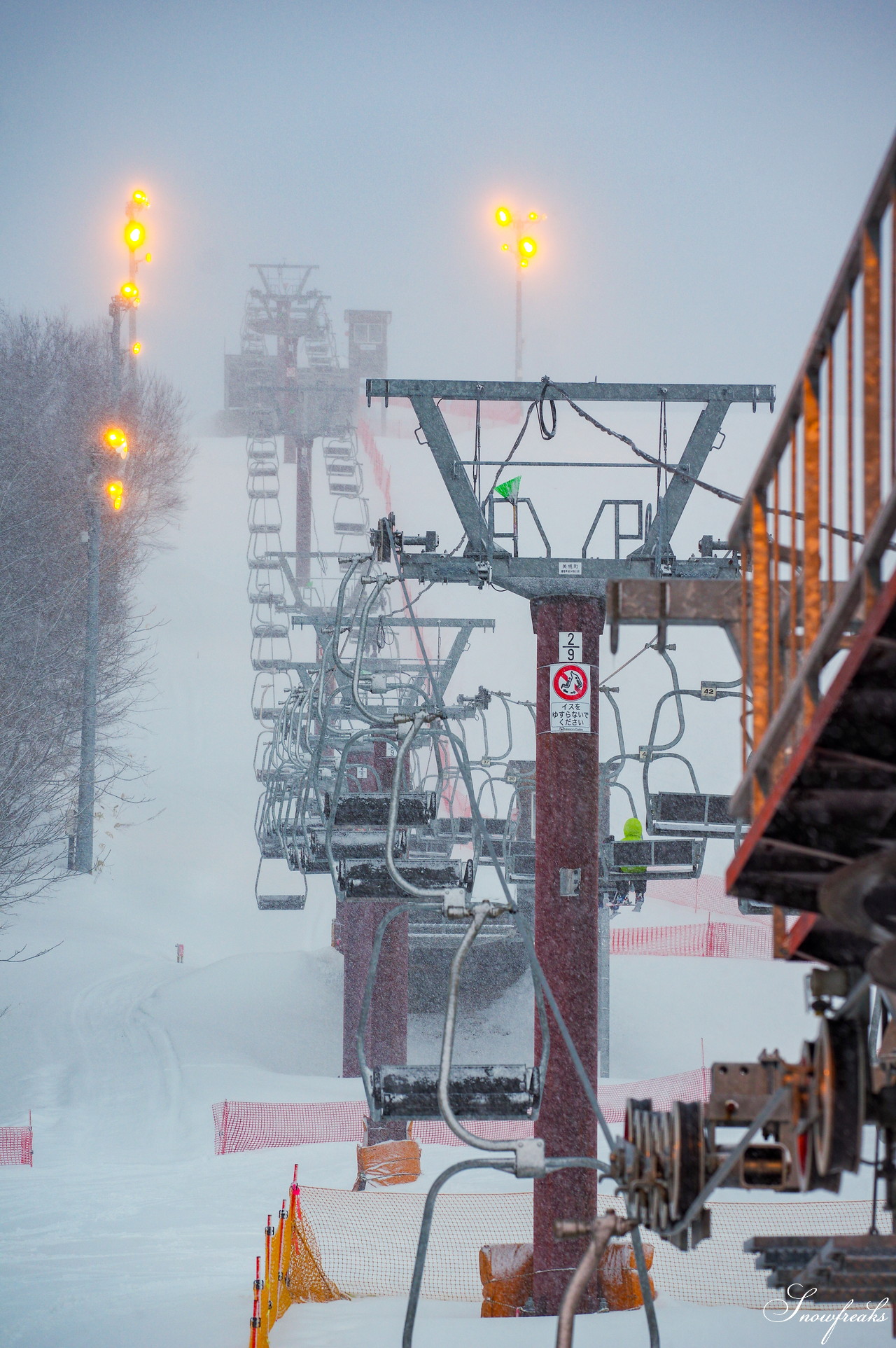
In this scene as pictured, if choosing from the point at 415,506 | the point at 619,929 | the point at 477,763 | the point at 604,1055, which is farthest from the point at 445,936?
the point at 415,506

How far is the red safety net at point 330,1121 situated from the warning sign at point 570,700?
7.20 meters

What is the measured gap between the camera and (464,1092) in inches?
213

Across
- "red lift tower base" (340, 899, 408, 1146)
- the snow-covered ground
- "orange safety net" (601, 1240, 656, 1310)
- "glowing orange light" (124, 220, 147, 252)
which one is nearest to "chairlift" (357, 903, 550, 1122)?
the snow-covered ground

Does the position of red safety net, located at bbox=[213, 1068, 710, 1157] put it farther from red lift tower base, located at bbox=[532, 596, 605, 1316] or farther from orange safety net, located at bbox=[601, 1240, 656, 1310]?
red lift tower base, located at bbox=[532, 596, 605, 1316]

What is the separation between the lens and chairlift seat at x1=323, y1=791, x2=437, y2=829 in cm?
677

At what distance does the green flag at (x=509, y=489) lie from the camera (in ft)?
23.6

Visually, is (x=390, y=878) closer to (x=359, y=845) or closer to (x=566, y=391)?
(x=359, y=845)

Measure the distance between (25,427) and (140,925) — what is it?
11.9 meters

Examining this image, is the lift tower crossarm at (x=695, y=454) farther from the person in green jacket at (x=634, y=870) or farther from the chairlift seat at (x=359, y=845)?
the person in green jacket at (x=634, y=870)

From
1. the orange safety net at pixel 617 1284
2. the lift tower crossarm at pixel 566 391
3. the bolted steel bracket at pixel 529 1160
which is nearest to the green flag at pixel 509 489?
the lift tower crossarm at pixel 566 391

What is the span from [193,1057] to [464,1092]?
13.5 meters

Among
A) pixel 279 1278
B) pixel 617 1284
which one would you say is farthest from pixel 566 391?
pixel 279 1278

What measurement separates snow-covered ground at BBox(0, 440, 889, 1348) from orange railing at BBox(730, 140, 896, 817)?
180 inches

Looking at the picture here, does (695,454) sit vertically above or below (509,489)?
above
